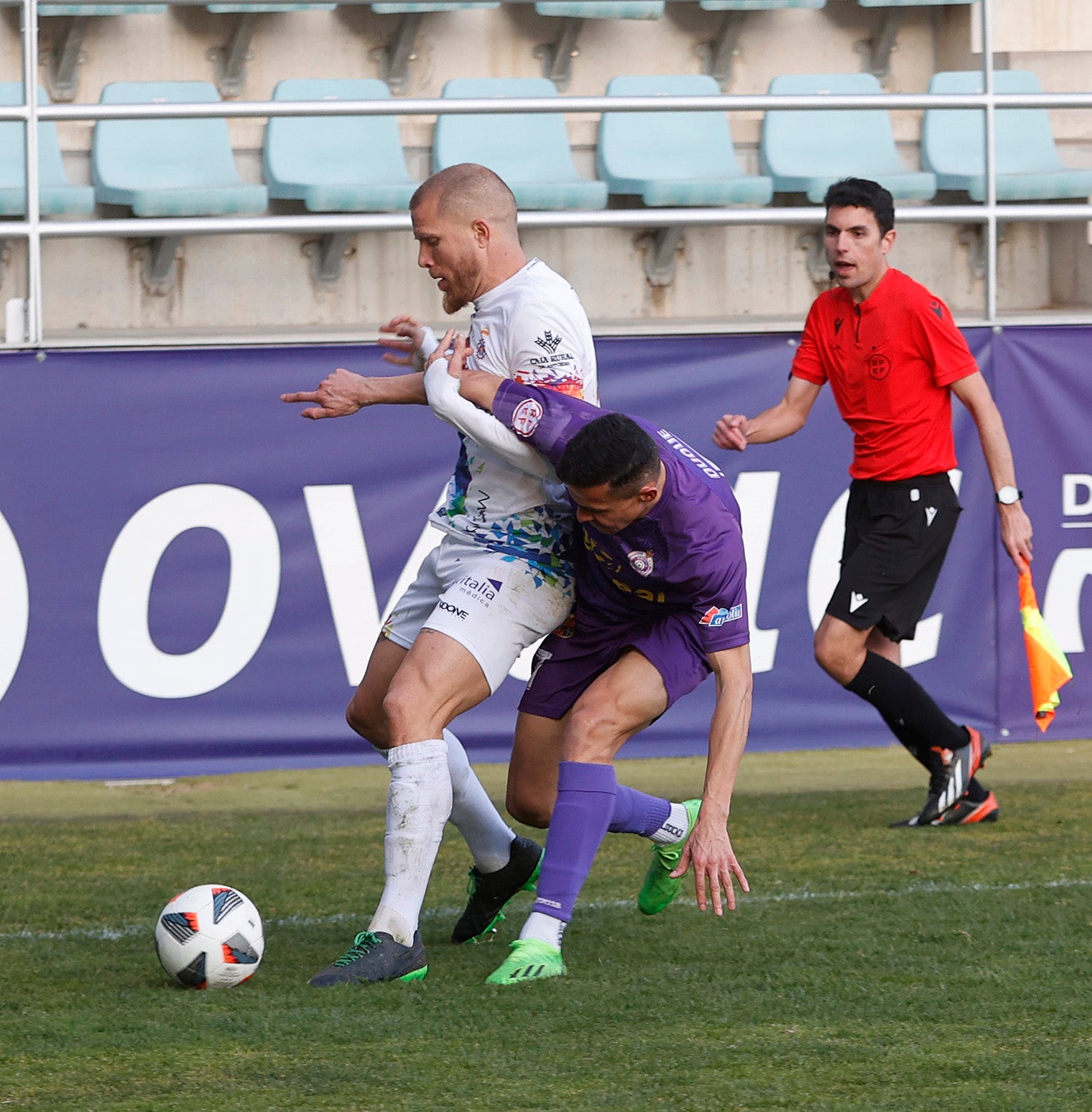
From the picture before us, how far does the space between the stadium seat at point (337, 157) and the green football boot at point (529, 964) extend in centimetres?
510

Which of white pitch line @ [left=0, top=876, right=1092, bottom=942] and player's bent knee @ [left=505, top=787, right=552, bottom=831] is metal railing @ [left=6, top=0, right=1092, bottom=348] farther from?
player's bent knee @ [left=505, top=787, right=552, bottom=831]

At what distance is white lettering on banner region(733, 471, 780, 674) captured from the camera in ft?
22.3

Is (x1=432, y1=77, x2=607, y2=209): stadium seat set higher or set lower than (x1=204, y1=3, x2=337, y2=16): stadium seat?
lower

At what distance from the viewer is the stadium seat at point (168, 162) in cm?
802

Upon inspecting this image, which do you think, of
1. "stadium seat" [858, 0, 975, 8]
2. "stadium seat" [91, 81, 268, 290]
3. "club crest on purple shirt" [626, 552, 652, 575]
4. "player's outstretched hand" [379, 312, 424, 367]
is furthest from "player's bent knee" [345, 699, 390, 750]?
"stadium seat" [858, 0, 975, 8]

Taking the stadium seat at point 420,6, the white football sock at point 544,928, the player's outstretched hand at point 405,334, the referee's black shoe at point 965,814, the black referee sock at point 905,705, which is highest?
the stadium seat at point 420,6

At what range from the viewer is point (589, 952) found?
3.95 meters

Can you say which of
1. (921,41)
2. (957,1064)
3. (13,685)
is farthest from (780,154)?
(957,1064)

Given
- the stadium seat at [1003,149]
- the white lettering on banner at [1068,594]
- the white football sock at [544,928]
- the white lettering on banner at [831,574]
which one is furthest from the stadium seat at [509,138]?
the white football sock at [544,928]

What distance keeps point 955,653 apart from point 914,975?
342 centimetres

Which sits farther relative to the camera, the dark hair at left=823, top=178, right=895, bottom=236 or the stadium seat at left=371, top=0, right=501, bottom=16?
the stadium seat at left=371, top=0, right=501, bottom=16

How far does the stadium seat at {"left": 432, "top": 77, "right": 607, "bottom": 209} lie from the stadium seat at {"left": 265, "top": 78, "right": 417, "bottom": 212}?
265 millimetres

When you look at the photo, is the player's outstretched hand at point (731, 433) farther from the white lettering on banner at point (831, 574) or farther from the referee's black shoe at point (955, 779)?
the white lettering on banner at point (831, 574)

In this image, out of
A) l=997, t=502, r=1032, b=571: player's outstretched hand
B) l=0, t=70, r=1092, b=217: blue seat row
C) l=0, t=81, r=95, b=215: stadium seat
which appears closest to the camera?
l=997, t=502, r=1032, b=571: player's outstretched hand
